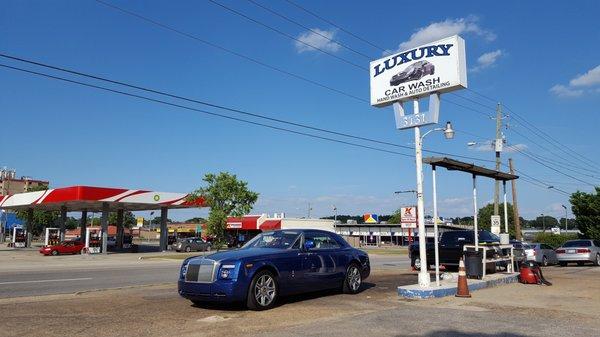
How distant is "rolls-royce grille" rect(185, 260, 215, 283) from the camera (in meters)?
9.56

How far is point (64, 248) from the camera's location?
42.3m

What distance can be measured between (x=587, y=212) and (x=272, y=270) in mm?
44141

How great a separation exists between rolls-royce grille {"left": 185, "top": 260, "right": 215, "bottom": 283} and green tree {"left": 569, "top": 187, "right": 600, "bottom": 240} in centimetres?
4365

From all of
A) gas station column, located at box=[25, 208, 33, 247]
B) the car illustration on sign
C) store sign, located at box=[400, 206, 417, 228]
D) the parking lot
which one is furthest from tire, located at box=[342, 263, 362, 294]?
gas station column, located at box=[25, 208, 33, 247]

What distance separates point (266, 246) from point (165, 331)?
141 inches

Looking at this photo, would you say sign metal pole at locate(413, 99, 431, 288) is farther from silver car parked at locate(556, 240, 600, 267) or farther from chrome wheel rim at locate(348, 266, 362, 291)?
silver car parked at locate(556, 240, 600, 267)

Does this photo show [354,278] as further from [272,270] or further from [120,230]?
[120,230]

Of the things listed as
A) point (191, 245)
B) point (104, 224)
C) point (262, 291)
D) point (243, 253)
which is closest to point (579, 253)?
point (262, 291)

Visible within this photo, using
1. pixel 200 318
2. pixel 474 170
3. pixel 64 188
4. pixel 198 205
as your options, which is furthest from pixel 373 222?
pixel 200 318

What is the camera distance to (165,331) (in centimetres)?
781

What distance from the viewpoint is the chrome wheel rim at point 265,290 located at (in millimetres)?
9711

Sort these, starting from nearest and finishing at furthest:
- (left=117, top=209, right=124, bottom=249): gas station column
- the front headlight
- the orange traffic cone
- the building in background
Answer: the front headlight → the orange traffic cone → (left=117, top=209, right=124, bottom=249): gas station column → the building in background

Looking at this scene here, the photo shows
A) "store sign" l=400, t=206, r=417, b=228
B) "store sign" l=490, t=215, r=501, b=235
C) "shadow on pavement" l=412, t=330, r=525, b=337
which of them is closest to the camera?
"shadow on pavement" l=412, t=330, r=525, b=337

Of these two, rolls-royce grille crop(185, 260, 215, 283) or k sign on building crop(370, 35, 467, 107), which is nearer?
rolls-royce grille crop(185, 260, 215, 283)
